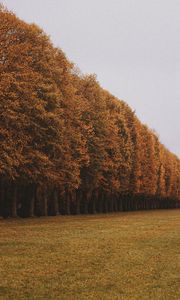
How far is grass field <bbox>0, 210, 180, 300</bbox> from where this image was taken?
1529 centimetres

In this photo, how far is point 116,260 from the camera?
20766 millimetres

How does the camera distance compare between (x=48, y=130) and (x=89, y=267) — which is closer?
(x=89, y=267)

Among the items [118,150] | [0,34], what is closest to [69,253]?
[0,34]

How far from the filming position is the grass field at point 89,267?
15.3m

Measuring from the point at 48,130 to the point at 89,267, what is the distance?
2778 centimetres

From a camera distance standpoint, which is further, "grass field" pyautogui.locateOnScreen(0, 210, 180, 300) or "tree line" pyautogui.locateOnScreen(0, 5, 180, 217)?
"tree line" pyautogui.locateOnScreen(0, 5, 180, 217)

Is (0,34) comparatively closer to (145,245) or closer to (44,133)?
(44,133)

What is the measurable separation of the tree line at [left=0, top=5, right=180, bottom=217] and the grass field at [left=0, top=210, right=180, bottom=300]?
47.8ft

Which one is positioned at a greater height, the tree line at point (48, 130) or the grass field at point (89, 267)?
the tree line at point (48, 130)

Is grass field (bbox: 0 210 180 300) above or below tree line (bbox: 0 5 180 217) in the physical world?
below

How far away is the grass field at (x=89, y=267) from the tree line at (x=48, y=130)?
14.6m

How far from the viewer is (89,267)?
751 inches

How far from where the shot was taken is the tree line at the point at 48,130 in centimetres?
4191

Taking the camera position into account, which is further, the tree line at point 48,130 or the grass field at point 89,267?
the tree line at point 48,130
